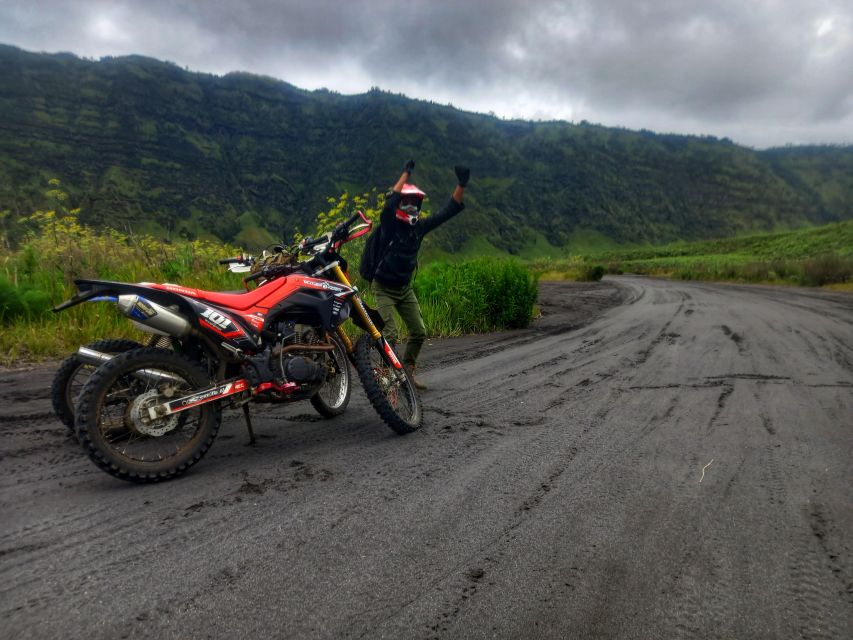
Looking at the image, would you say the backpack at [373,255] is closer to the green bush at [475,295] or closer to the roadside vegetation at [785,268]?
the green bush at [475,295]

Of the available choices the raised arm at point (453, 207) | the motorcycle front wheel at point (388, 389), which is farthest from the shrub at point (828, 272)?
the motorcycle front wheel at point (388, 389)

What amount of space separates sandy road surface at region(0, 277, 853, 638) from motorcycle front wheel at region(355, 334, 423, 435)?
18cm

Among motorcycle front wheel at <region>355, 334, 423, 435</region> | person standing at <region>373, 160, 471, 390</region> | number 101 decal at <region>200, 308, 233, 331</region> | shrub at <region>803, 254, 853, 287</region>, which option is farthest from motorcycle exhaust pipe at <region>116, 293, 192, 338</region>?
shrub at <region>803, 254, 853, 287</region>

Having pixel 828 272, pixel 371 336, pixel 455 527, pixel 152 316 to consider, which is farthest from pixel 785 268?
pixel 152 316

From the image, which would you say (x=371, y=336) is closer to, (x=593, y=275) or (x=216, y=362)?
(x=216, y=362)

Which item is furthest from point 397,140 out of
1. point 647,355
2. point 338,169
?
point 647,355

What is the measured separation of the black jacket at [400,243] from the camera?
5668 millimetres

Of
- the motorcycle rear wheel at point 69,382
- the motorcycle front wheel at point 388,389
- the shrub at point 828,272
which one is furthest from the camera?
the shrub at point 828,272

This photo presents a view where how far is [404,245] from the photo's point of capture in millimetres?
5758

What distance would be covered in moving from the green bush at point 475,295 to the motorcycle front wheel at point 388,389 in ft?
18.3

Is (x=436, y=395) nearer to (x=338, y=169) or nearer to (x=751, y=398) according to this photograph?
(x=751, y=398)

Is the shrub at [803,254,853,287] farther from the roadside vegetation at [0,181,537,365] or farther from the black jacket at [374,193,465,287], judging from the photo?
the black jacket at [374,193,465,287]

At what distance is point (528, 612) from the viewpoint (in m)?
2.03

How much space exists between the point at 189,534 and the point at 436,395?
3334 millimetres
